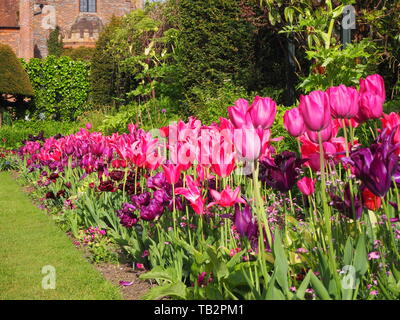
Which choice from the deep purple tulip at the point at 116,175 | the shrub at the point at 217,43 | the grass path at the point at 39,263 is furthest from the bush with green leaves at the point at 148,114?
the deep purple tulip at the point at 116,175

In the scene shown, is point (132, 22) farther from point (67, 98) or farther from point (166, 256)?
point (166, 256)

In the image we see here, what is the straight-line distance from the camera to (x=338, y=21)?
23.4 ft

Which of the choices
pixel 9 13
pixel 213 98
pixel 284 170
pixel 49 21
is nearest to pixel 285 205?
pixel 284 170

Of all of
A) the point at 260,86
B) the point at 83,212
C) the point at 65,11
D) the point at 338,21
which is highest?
the point at 65,11

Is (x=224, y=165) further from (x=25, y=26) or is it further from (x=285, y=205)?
(x=25, y=26)

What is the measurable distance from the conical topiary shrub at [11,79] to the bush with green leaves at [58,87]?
3.16ft

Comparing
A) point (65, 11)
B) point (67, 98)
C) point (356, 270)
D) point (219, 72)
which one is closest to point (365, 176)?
point (356, 270)

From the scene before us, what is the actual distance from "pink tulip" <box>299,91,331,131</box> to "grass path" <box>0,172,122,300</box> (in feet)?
6.53

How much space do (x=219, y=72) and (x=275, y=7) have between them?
5.52ft

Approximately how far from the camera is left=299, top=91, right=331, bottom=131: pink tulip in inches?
65.9

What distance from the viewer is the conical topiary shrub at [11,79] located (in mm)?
19594

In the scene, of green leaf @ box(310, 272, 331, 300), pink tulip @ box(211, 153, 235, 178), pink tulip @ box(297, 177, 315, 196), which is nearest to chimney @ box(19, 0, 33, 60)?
pink tulip @ box(211, 153, 235, 178)

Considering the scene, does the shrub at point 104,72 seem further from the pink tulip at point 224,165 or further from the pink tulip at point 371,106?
the pink tulip at point 371,106
